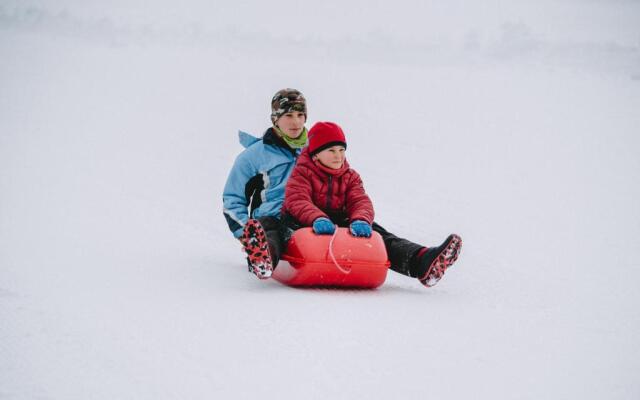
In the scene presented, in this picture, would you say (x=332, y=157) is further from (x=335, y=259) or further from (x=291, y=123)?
(x=335, y=259)

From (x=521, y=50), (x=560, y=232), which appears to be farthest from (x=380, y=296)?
(x=521, y=50)

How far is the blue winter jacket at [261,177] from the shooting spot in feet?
12.7

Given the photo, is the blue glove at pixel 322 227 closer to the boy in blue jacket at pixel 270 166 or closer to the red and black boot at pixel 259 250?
the red and black boot at pixel 259 250

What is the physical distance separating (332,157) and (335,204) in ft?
0.81

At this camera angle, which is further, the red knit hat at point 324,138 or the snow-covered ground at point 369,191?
the red knit hat at point 324,138

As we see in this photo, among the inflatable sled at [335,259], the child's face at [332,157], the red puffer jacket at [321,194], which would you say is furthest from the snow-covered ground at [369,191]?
the child's face at [332,157]

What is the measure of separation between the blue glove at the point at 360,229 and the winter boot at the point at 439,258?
0.94ft

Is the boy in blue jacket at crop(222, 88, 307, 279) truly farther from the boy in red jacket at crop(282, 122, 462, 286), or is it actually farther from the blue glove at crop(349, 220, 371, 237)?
the blue glove at crop(349, 220, 371, 237)

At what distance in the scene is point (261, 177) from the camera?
394cm

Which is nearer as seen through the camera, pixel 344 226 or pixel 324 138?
pixel 324 138

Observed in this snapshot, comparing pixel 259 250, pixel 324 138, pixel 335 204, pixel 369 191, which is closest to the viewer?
pixel 259 250

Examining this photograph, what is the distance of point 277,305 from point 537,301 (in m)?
1.20

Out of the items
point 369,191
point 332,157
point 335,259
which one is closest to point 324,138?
point 332,157

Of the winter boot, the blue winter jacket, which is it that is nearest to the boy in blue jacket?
the blue winter jacket
